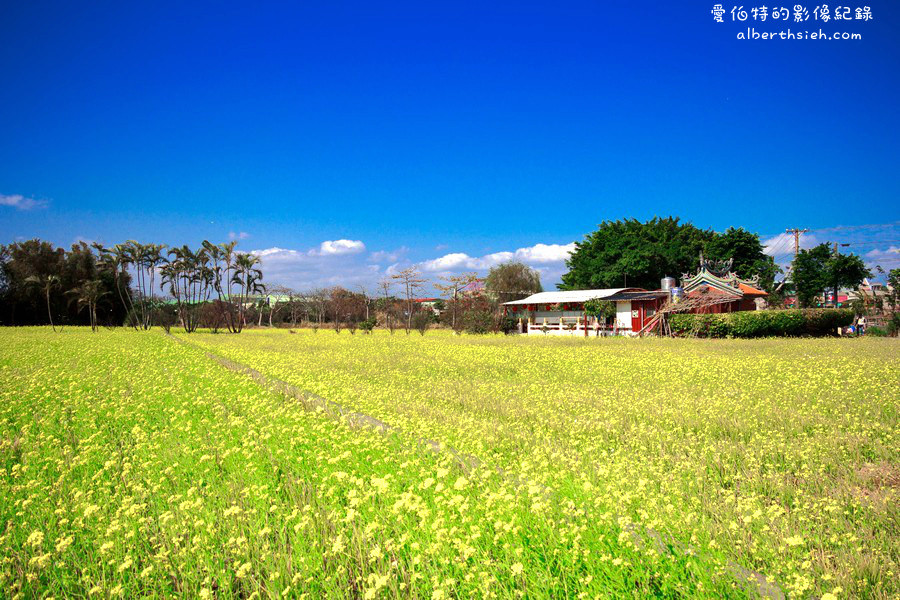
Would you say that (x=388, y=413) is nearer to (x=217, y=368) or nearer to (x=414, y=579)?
(x=414, y=579)

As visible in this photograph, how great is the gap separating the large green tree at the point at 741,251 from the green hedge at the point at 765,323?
2234 centimetres

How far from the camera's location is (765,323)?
24.6 metres

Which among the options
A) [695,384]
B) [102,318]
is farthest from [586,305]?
[102,318]

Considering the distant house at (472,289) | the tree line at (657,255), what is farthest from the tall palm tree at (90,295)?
the tree line at (657,255)

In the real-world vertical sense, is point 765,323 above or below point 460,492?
above

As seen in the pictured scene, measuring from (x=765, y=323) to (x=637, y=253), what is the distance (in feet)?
73.4

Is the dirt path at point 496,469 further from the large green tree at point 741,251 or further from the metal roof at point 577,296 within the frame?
the large green tree at point 741,251

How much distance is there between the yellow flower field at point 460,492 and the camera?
280 centimetres

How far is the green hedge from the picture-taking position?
80.7ft

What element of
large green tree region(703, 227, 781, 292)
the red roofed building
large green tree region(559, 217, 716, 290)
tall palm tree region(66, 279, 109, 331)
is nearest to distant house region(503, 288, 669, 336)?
Result: the red roofed building

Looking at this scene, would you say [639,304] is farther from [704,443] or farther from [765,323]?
[704,443]

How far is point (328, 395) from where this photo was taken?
8844 mm

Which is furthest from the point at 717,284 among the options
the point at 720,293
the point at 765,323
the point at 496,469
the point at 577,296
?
the point at 496,469

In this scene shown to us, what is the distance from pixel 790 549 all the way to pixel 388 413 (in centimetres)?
488
